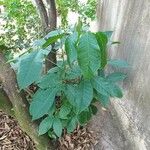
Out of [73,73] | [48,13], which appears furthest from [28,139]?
[48,13]

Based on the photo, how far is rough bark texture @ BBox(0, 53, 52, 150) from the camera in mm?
2295

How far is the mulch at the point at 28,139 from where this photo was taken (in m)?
2.78

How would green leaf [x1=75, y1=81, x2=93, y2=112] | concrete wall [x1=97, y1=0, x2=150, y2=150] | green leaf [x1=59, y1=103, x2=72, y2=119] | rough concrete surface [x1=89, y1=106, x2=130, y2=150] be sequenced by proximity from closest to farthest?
green leaf [x1=75, y1=81, x2=93, y2=112] → green leaf [x1=59, y1=103, x2=72, y2=119] → concrete wall [x1=97, y1=0, x2=150, y2=150] → rough concrete surface [x1=89, y1=106, x2=130, y2=150]

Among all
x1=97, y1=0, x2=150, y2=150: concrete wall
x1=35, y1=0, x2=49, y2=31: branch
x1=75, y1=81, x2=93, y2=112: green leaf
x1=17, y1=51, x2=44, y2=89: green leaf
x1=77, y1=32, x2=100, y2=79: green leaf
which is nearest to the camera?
x1=77, y1=32, x2=100, y2=79: green leaf

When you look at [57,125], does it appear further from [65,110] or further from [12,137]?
[12,137]

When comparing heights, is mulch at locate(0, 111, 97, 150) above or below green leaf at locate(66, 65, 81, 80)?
below

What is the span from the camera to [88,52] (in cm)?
149

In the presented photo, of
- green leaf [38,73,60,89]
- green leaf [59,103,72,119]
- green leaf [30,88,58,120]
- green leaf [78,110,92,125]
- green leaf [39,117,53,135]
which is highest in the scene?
green leaf [38,73,60,89]

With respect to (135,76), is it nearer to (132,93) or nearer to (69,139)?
(132,93)

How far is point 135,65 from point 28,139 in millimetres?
1111

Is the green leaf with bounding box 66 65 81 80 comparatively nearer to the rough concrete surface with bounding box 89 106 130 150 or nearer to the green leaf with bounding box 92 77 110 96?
the green leaf with bounding box 92 77 110 96

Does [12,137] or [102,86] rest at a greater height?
[102,86]

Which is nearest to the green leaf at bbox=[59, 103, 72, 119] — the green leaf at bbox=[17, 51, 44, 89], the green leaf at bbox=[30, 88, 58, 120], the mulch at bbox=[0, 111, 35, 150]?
the green leaf at bbox=[30, 88, 58, 120]

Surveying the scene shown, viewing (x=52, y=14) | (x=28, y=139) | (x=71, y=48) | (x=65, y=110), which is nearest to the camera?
(x=71, y=48)
